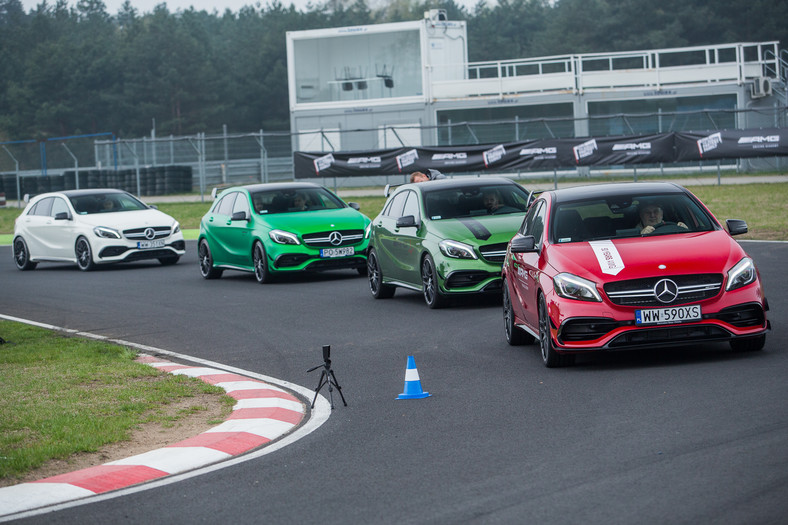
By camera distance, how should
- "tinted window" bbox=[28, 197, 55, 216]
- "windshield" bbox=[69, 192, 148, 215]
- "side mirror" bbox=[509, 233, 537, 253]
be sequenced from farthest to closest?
"tinted window" bbox=[28, 197, 55, 216], "windshield" bbox=[69, 192, 148, 215], "side mirror" bbox=[509, 233, 537, 253]

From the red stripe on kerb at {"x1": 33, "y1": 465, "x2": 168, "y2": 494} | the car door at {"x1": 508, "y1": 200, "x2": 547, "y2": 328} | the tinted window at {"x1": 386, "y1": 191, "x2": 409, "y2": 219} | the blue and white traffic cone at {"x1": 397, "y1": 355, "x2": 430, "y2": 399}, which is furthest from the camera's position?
the tinted window at {"x1": 386, "y1": 191, "x2": 409, "y2": 219}

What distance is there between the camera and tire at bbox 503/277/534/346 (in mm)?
11305

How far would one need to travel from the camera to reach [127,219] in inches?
915

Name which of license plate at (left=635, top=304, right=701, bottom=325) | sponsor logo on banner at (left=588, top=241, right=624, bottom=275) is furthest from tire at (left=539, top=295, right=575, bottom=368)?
A: license plate at (left=635, top=304, right=701, bottom=325)

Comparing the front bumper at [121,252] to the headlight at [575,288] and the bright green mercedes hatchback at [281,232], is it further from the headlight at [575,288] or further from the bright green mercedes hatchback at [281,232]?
the headlight at [575,288]

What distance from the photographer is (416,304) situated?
15438 mm

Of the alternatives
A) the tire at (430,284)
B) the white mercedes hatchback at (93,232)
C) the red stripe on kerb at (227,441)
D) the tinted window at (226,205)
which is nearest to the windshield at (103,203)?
the white mercedes hatchback at (93,232)

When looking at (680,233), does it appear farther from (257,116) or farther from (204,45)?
(204,45)

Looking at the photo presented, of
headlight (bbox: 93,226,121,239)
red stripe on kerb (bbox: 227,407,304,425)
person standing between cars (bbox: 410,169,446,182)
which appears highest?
person standing between cars (bbox: 410,169,446,182)

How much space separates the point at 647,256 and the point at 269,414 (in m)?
3.22

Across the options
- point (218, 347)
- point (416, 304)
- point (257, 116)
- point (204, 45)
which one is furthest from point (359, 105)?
point (204, 45)

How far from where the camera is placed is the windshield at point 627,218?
10367 millimetres

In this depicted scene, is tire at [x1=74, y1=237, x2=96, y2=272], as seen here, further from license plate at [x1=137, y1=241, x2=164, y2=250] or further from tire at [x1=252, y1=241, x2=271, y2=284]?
tire at [x1=252, y1=241, x2=271, y2=284]

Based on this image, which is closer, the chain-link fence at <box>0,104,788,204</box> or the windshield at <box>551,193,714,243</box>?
the windshield at <box>551,193,714,243</box>
